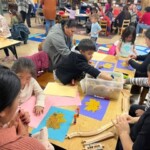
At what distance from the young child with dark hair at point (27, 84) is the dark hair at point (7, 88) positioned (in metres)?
0.62

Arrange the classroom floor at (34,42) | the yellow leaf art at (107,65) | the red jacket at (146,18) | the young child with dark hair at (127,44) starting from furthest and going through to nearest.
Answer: the red jacket at (146,18), the classroom floor at (34,42), the young child with dark hair at (127,44), the yellow leaf art at (107,65)

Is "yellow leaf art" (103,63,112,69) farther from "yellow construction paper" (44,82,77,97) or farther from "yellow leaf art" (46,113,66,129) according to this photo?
"yellow leaf art" (46,113,66,129)

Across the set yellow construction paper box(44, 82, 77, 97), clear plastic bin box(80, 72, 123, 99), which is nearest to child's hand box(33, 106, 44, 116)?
yellow construction paper box(44, 82, 77, 97)

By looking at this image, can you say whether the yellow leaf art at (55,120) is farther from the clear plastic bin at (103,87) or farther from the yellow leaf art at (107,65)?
the yellow leaf art at (107,65)

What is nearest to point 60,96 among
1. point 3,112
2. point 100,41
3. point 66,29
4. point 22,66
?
point 22,66

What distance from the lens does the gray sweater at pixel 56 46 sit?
2.25 meters

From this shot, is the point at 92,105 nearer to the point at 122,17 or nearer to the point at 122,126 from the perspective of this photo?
the point at 122,126

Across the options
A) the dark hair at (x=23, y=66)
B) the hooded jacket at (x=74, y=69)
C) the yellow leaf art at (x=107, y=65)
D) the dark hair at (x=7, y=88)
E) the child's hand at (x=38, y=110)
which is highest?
the dark hair at (x=7, y=88)

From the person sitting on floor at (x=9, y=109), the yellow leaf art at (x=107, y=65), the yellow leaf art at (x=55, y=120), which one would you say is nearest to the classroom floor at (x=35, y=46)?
the yellow leaf art at (x=107, y=65)

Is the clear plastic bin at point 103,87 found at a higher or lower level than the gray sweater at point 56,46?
lower

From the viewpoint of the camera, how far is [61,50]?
7.38 ft

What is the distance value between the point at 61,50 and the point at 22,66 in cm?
96

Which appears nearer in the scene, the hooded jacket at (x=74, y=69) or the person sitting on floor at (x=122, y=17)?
the hooded jacket at (x=74, y=69)

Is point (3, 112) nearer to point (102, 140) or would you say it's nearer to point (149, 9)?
point (102, 140)
